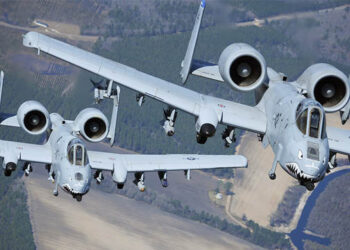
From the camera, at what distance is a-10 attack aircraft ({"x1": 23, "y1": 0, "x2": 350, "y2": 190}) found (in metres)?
32.4

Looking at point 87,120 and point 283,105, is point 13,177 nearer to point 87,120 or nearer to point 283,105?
point 87,120

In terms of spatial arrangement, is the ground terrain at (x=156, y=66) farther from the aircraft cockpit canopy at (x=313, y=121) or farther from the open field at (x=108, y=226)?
the aircraft cockpit canopy at (x=313, y=121)

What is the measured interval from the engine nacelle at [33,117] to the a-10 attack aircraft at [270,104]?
21.2ft

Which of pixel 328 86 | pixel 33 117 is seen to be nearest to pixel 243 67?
pixel 328 86

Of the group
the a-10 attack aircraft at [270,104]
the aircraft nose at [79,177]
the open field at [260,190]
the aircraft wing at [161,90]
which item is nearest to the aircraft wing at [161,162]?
the aircraft nose at [79,177]

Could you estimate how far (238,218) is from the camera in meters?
99.7

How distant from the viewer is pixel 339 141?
123 feet

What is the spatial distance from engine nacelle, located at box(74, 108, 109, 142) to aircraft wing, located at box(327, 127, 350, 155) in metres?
13.5

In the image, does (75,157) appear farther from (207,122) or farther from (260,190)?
(260,190)

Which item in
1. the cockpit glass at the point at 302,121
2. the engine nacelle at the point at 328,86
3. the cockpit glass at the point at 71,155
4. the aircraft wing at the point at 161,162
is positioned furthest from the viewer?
the aircraft wing at the point at 161,162

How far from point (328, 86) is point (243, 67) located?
3.39 meters

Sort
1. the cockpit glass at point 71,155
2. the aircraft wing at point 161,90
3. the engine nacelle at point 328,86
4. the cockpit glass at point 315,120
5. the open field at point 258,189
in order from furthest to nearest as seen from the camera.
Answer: the open field at point 258,189
the cockpit glass at point 71,155
the aircraft wing at point 161,90
the engine nacelle at point 328,86
the cockpit glass at point 315,120

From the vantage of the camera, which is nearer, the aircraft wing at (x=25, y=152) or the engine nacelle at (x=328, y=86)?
the engine nacelle at (x=328, y=86)

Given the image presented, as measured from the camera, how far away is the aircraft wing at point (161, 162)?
4925cm
